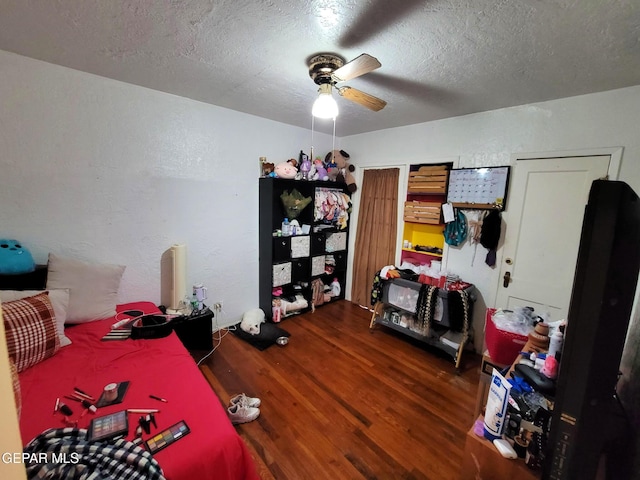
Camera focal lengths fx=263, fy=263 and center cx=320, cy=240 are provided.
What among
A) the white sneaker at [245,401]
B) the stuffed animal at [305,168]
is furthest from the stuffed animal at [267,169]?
the white sneaker at [245,401]

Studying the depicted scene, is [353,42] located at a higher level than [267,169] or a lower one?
higher

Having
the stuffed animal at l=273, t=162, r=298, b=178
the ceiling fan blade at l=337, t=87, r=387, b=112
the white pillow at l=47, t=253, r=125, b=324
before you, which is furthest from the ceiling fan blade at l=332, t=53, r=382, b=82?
the white pillow at l=47, t=253, r=125, b=324

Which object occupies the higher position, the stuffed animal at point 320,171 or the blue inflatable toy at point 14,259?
the stuffed animal at point 320,171

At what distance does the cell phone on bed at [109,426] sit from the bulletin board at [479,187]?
3.00 meters

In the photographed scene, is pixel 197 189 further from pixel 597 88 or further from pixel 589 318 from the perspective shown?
pixel 597 88

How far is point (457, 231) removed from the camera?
9.00ft

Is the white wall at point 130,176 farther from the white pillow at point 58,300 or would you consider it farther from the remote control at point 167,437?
the remote control at point 167,437

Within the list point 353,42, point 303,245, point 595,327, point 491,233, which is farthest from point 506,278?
point 353,42

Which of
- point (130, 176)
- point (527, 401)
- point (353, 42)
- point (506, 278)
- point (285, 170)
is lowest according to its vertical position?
point (527, 401)

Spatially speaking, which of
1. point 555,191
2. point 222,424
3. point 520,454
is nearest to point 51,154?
point 222,424

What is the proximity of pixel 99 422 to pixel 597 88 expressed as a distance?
3549 millimetres

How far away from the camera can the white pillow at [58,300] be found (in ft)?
5.12

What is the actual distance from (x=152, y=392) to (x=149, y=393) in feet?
0.04

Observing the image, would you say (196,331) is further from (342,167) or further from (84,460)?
(342,167)
